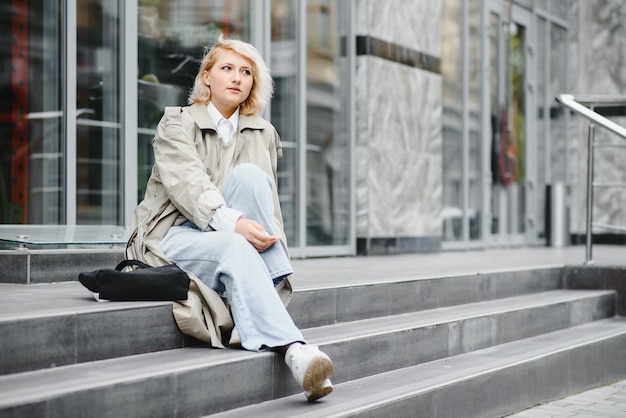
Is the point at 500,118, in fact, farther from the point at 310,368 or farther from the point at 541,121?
the point at 310,368

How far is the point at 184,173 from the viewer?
3.80 meters

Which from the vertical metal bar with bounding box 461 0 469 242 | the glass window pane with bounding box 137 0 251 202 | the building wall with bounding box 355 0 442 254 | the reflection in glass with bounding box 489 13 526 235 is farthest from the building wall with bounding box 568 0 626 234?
the glass window pane with bounding box 137 0 251 202

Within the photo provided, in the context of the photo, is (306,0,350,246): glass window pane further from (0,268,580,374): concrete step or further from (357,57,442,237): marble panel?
(0,268,580,374): concrete step

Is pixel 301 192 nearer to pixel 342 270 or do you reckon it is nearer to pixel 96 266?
pixel 342 270

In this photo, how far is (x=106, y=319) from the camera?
3.36 meters

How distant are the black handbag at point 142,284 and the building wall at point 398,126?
5380 mm

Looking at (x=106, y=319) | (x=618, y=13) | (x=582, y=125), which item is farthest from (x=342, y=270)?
(x=618, y=13)

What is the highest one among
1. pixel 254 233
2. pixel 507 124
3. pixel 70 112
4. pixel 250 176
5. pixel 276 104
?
pixel 507 124

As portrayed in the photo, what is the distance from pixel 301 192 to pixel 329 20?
1.78 m

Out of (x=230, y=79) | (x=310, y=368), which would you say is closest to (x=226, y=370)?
(x=310, y=368)

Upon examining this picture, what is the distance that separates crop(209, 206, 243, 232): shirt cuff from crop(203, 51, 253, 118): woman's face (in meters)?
0.64

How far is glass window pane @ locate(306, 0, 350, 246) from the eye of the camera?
8.55 meters

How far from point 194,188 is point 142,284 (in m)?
0.46

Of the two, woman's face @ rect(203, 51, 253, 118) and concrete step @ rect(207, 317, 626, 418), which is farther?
woman's face @ rect(203, 51, 253, 118)
